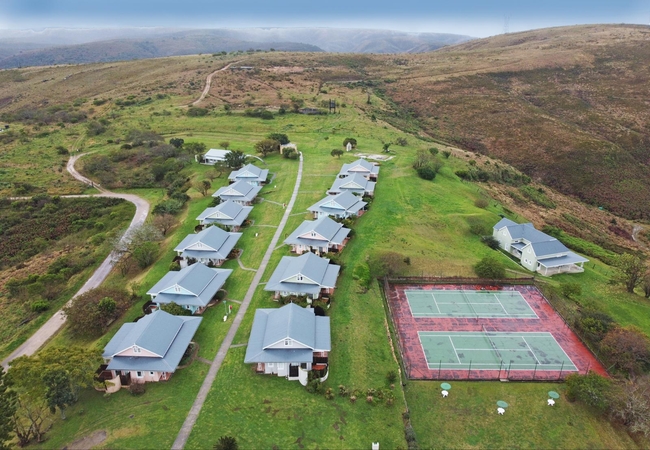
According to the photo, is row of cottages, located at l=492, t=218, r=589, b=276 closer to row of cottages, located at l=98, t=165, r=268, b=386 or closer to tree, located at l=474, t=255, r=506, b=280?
tree, located at l=474, t=255, r=506, b=280

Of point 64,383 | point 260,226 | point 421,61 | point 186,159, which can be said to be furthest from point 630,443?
point 421,61

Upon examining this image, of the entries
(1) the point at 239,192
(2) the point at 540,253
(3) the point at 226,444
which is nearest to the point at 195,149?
(1) the point at 239,192

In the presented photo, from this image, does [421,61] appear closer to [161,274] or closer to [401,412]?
[161,274]

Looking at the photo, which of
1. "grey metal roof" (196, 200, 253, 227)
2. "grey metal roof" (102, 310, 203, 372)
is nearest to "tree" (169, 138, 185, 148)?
Answer: "grey metal roof" (196, 200, 253, 227)

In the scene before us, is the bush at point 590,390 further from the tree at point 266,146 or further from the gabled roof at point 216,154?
the gabled roof at point 216,154

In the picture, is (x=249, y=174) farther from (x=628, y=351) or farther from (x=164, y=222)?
(x=628, y=351)

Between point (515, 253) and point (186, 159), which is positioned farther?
point (186, 159)
